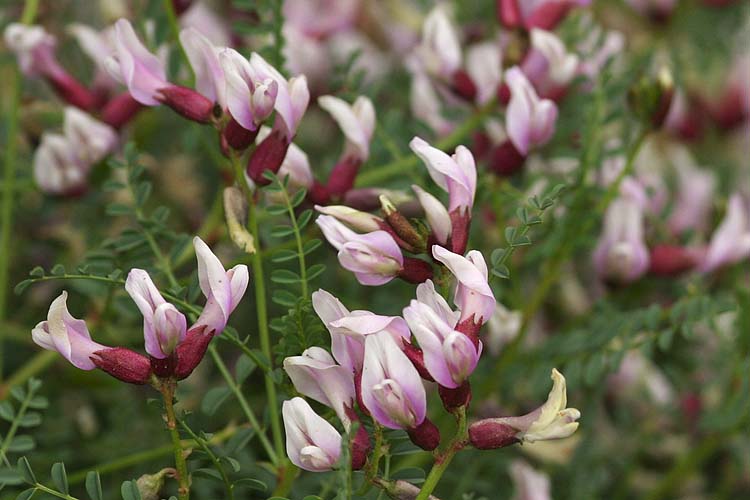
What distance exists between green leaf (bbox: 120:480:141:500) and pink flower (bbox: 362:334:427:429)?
0.12 meters

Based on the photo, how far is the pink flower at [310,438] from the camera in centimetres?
46

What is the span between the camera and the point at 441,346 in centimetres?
45

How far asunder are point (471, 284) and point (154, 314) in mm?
140

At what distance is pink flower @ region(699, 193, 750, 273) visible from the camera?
809mm

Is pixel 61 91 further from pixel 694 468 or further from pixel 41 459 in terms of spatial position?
pixel 694 468

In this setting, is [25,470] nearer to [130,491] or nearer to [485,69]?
[130,491]

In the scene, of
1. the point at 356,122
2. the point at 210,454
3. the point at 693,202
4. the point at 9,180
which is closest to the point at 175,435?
the point at 210,454

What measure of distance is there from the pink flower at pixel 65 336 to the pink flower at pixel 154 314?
0.11 feet

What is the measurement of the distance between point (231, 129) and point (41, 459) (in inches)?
13.3

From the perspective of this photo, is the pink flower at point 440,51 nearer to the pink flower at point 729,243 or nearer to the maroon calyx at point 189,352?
the pink flower at point 729,243

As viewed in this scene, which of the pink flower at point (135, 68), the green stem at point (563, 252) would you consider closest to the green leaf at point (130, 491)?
the pink flower at point (135, 68)

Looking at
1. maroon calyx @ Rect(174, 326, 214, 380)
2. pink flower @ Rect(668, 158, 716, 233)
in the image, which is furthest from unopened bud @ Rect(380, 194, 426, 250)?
pink flower @ Rect(668, 158, 716, 233)

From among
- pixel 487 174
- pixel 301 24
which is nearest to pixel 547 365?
pixel 487 174

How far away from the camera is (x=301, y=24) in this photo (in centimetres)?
106
